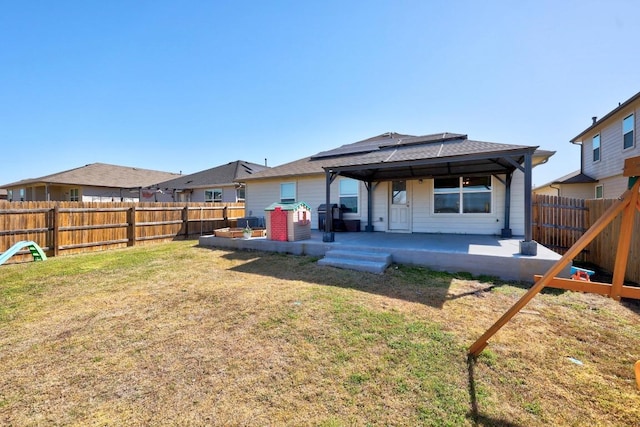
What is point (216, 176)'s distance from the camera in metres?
19.3

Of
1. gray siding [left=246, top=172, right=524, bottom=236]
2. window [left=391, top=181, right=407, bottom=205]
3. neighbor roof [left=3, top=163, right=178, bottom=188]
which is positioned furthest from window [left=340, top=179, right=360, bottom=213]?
neighbor roof [left=3, top=163, right=178, bottom=188]

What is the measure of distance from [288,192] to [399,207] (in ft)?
16.1

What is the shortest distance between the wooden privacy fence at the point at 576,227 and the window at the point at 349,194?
5.74 metres

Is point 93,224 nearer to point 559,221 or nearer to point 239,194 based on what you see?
point 239,194

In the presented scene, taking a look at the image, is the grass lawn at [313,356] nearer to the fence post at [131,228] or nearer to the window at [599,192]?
the fence post at [131,228]

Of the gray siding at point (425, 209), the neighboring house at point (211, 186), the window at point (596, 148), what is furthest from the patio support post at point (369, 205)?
the window at point (596, 148)

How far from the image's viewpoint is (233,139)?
18.3 metres

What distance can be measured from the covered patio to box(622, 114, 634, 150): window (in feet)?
25.0

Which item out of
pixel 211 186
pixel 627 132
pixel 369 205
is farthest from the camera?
pixel 211 186

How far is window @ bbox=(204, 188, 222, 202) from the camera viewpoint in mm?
18545

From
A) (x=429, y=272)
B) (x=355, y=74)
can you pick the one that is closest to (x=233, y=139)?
(x=355, y=74)

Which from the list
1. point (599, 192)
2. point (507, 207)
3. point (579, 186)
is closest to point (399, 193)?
point (507, 207)

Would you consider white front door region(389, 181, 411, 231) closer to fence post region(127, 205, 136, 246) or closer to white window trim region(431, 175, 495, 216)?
white window trim region(431, 175, 495, 216)

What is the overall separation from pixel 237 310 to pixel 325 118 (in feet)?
38.5
